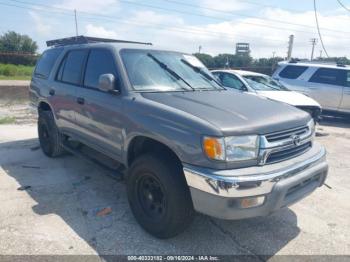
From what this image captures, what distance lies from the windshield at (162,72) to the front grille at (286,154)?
1334mm

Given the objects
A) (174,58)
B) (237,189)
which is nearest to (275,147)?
(237,189)

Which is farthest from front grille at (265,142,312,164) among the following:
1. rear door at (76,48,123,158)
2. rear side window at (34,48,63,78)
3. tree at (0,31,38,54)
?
tree at (0,31,38,54)

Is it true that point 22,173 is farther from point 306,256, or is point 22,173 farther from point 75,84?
point 306,256

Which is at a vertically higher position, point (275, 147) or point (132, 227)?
point (275, 147)

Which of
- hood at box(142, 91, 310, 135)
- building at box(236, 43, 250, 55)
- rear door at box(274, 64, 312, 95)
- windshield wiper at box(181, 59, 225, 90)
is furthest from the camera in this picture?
building at box(236, 43, 250, 55)

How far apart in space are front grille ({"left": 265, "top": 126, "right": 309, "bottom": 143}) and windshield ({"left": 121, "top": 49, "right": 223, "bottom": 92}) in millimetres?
1255

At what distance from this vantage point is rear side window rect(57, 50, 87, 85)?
172 inches

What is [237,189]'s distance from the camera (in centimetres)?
251

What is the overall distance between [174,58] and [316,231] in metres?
2.63

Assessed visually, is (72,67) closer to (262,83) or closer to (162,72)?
(162,72)

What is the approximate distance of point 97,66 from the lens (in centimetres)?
400

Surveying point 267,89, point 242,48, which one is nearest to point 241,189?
point 267,89

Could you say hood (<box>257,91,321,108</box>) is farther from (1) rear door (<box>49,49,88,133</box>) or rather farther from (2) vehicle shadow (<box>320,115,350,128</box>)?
(1) rear door (<box>49,49,88,133</box>)

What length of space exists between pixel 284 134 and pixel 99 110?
2.10m
